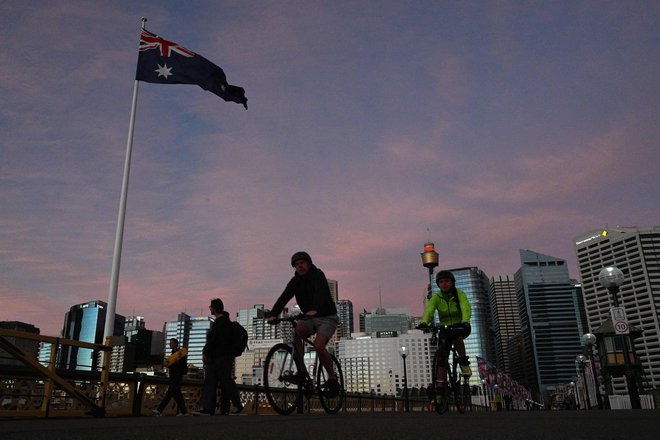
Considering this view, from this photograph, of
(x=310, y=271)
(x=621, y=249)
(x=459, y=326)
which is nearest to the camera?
(x=310, y=271)

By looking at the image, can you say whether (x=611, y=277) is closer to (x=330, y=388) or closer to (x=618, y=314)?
(x=618, y=314)

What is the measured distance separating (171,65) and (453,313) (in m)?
12.3

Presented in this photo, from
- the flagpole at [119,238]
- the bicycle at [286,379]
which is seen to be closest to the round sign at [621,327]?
the bicycle at [286,379]

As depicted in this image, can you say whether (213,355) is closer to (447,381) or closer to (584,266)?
(447,381)

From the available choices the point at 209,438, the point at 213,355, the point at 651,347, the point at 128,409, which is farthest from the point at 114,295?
the point at 651,347

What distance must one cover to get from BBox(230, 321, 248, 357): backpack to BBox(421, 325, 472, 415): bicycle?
144 inches

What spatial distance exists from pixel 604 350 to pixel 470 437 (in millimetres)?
37838

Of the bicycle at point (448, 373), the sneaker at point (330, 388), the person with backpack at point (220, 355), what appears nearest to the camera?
the sneaker at point (330, 388)

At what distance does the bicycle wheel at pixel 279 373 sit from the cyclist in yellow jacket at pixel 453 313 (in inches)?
85.7

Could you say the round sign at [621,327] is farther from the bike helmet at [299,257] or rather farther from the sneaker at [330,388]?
the bike helmet at [299,257]

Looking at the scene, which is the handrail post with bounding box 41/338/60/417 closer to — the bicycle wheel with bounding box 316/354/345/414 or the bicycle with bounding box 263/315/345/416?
the bicycle with bounding box 263/315/345/416

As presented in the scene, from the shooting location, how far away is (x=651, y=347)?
14450cm

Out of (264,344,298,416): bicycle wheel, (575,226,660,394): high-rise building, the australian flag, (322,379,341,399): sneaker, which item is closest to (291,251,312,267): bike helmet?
(264,344,298,416): bicycle wheel

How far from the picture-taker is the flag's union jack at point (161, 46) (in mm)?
16062
